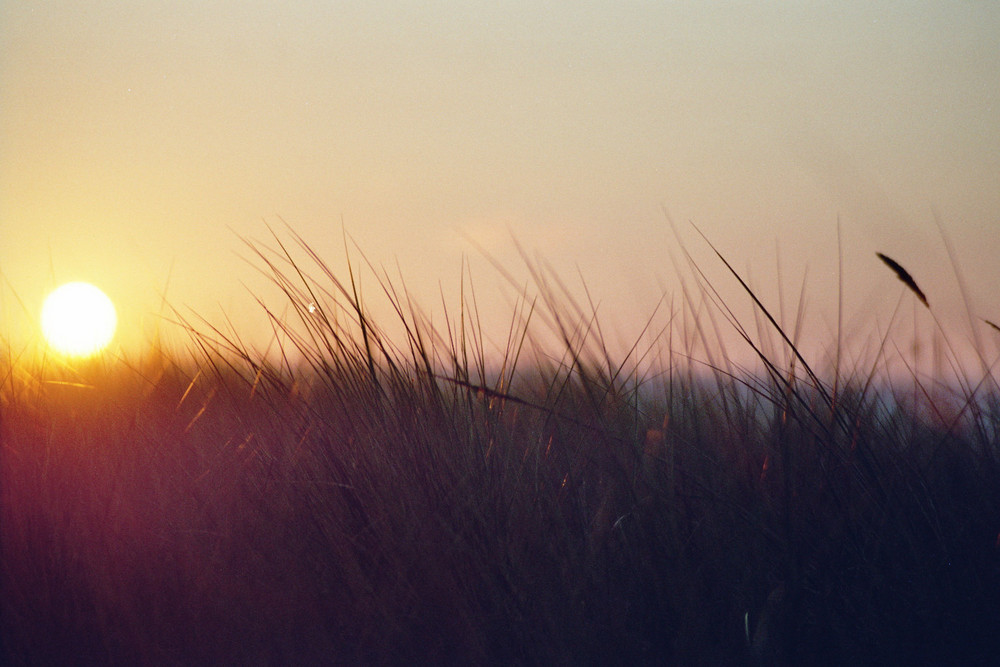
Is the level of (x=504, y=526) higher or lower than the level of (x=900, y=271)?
lower

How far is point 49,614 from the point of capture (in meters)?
1.02

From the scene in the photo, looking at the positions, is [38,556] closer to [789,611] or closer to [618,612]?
[618,612]

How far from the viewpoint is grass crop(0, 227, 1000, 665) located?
94 cm

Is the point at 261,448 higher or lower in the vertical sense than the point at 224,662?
higher

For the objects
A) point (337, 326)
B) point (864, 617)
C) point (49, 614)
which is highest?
point (337, 326)

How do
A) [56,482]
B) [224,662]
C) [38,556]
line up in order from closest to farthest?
[224,662] → [38,556] → [56,482]

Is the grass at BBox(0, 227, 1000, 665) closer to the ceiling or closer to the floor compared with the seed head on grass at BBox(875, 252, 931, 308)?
closer to the floor

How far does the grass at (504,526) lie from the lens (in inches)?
37.2

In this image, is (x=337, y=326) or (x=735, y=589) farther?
(x=337, y=326)

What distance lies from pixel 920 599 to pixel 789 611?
0.18 m

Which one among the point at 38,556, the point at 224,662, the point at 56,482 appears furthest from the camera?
the point at 56,482

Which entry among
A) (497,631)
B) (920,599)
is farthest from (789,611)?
(497,631)

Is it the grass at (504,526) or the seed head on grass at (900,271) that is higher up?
the seed head on grass at (900,271)

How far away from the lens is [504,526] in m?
1.03
